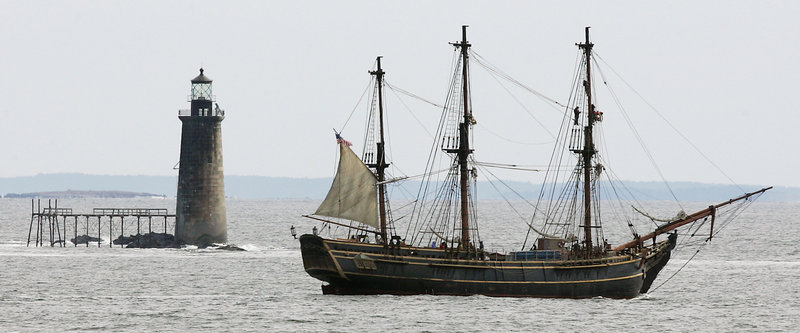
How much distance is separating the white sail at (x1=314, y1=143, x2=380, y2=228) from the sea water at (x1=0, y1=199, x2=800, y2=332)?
4.27 metres

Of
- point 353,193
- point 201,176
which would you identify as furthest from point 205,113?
point 353,193

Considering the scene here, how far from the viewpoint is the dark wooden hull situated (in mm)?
55781

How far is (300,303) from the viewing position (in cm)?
5597

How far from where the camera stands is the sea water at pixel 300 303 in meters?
48.6

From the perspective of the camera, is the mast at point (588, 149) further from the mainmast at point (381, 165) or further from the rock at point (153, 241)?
the rock at point (153, 241)

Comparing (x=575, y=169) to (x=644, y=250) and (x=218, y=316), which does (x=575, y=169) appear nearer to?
(x=644, y=250)

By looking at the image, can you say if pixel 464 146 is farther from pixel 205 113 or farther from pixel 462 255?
pixel 205 113

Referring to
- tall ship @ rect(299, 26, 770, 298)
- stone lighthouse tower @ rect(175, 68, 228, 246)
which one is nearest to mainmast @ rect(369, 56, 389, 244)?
tall ship @ rect(299, 26, 770, 298)

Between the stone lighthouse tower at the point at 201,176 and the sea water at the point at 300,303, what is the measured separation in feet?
22.9

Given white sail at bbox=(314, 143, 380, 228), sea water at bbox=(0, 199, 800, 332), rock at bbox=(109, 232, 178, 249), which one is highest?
white sail at bbox=(314, 143, 380, 228)

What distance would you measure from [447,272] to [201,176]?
38.7 metres

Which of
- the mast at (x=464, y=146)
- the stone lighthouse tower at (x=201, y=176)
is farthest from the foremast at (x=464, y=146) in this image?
the stone lighthouse tower at (x=201, y=176)

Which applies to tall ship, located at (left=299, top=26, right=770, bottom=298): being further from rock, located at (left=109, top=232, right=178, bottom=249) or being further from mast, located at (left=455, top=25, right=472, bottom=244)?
rock, located at (left=109, top=232, right=178, bottom=249)

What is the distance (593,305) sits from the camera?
179 feet
